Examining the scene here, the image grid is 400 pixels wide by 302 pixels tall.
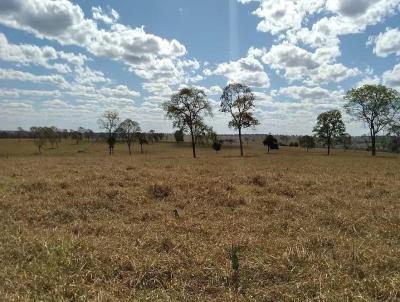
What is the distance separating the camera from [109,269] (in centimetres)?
696

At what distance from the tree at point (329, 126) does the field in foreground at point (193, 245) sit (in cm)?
7825

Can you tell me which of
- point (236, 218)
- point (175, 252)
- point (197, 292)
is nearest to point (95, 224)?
point (175, 252)

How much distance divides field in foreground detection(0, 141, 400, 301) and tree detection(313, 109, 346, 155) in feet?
257

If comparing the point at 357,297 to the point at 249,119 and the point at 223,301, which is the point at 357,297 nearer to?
the point at 223,301

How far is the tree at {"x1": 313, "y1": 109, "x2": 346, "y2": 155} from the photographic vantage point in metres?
88.8

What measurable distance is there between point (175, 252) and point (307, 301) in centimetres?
312

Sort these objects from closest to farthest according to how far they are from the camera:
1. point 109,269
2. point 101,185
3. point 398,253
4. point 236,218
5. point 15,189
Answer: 1. point 109,269
2. point 398,253
3. point 236,218
4. point 15,189
5. point 101,185

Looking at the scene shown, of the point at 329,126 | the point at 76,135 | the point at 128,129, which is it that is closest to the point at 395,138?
the point at 329,126

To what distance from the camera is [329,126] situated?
8944cm

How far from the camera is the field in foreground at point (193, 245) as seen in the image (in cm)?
615

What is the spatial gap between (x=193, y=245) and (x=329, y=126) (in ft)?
286

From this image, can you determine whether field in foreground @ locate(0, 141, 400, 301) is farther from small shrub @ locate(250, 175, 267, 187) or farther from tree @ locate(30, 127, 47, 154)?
tree @ locate(30, 127, 47, 154)

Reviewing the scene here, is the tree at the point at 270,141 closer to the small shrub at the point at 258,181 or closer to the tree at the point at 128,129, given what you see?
the tree at the point at 128,129

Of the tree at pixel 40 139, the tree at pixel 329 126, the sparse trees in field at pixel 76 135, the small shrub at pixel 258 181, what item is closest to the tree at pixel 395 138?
the tree at pixel 329 126
